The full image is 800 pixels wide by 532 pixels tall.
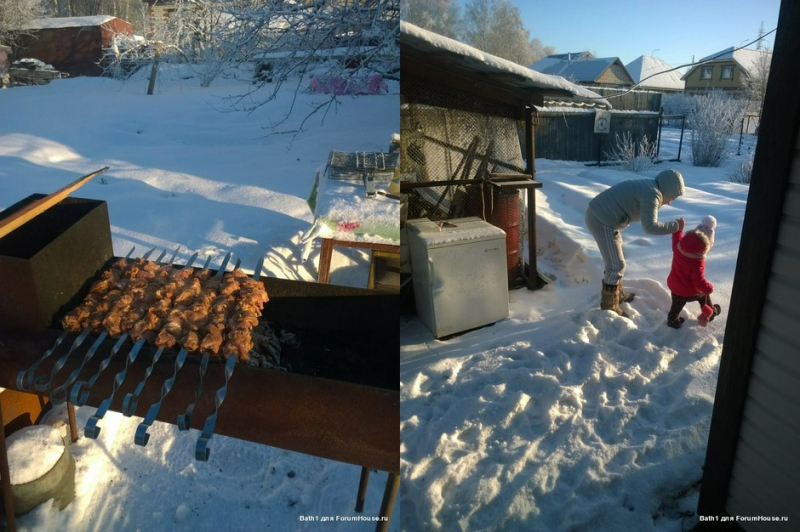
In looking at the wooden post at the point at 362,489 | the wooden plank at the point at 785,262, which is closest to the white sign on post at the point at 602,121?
the wooden plank at the point at 785,262

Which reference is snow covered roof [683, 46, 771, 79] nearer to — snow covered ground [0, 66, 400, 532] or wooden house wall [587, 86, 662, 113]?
wooden house wall [587, 86, 662, 113]

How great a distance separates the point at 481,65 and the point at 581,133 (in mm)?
384

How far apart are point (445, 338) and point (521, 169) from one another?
0.53 meters

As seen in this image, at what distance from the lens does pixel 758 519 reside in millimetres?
1094

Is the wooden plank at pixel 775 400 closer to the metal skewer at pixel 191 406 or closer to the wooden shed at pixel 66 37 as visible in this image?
the metal skewer at pixel 191 406

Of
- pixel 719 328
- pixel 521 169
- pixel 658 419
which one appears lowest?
pixel 658 419

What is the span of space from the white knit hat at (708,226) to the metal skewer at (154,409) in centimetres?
127

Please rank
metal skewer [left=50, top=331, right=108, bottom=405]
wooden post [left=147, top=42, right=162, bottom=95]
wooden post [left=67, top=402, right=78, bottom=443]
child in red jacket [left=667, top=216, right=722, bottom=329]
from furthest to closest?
wooden post [left=147, top=42, right=162, bottom=95] < wooden post [left=67, top=402, right=78, bottom=443] < child in red jacket [left=667, top=216, right=722, bottom=329] < metal skewer [left=50, top=331, right=108, bottom=405]

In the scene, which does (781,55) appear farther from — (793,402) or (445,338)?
(445,338)

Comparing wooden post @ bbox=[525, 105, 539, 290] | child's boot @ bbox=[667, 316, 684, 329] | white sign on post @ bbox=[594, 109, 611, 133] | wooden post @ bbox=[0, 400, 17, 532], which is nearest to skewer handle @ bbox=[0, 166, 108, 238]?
wooden post @ bbox=[0, 400, 17, 532]

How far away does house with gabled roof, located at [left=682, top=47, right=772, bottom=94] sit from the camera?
0.92 metres

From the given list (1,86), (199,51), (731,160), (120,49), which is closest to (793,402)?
(731,160)

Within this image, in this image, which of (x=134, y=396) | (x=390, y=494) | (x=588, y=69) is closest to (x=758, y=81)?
(x=588, y=69)

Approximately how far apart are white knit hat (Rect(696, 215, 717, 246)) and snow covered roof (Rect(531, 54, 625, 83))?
0.42 metres
